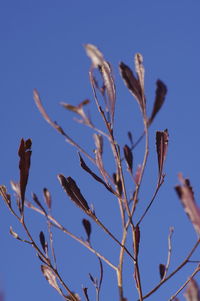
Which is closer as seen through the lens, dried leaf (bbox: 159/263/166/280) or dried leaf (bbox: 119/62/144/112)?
dried leaf (bbox: 119/62/144/112)

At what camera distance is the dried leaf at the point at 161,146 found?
1.65m

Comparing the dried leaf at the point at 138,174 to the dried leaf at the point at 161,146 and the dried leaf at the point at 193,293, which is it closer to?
the dried leaf at the point at 161,146

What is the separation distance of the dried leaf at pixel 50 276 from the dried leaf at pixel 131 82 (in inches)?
40.7

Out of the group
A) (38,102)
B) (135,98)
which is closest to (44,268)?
(38,102)

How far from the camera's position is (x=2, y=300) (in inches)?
31.9

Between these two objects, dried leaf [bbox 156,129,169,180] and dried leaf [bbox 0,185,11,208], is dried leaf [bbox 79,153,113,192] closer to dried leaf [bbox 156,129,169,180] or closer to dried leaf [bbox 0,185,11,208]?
dried leaf [bbox 156,129,169,180]

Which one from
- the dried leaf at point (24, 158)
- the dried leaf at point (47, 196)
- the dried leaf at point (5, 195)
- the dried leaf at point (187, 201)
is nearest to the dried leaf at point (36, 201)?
the dried leaf at point (47, 196)

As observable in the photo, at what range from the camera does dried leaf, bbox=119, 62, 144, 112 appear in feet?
4.29

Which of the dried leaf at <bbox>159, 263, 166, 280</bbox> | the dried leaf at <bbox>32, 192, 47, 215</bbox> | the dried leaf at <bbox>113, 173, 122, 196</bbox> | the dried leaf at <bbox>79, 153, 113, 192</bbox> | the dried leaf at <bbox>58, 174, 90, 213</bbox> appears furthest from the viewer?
the dried leaf at <bbox>32, 192, 47, 215</bbox>

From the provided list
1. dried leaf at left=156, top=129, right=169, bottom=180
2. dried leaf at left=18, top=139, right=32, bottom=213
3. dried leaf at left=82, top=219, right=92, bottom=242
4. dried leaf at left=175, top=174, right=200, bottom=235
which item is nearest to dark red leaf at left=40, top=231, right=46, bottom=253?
dried leaf at left=82, top=219, right=92, bottom=242

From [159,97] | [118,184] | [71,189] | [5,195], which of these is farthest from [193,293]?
[5,195]

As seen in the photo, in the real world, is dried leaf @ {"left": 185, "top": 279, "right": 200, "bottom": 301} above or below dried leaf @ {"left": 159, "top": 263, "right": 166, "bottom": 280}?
below

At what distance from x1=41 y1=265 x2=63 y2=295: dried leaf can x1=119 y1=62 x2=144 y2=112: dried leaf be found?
40.7 inches

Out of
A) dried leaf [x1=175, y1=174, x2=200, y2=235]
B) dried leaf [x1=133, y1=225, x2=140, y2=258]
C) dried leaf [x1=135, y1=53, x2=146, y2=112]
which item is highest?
dried leaf [x1=135, y1=53, x2=146, y2=112]
